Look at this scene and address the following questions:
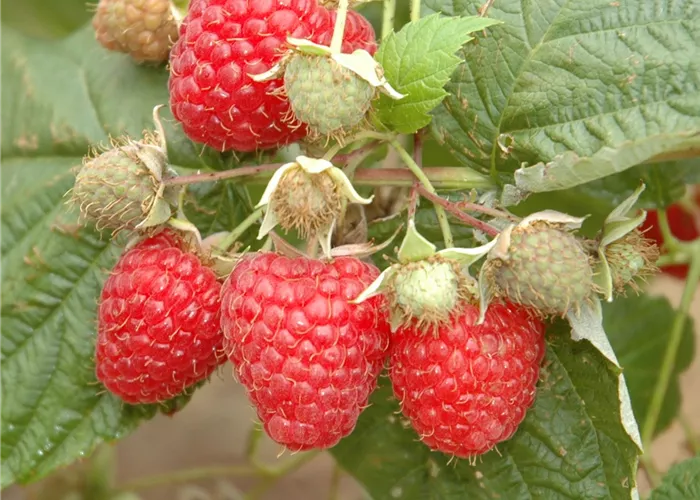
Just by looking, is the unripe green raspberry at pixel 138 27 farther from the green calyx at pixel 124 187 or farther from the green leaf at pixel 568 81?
the green leaf at pixel 568 81

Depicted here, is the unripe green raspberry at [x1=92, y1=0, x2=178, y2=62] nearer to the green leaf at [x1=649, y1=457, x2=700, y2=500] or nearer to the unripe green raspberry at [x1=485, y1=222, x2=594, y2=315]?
the unripe green raspberry at [x1=485, y1=222, x2=594, y2=315]

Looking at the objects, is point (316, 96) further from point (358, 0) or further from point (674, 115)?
point (674, 115)

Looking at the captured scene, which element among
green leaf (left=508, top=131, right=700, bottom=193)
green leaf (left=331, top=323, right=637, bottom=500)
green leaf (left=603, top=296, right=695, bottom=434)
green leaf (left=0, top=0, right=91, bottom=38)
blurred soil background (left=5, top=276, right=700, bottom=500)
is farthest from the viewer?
blurred soil background (left=5, top=276, right=700, bottom=500)

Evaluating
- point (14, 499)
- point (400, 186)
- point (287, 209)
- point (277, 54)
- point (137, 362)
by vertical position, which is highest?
point (277, 54)

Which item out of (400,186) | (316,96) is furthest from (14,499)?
(316,96)

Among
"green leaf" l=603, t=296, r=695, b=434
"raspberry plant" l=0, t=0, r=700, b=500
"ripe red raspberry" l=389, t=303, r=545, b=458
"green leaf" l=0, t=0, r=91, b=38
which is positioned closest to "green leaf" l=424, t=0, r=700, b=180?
"raspberry plant" l=0, t=0, r=700, b=500

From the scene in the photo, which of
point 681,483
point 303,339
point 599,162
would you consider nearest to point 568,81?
point 599,162

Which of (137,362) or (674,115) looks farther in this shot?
(137,362)
